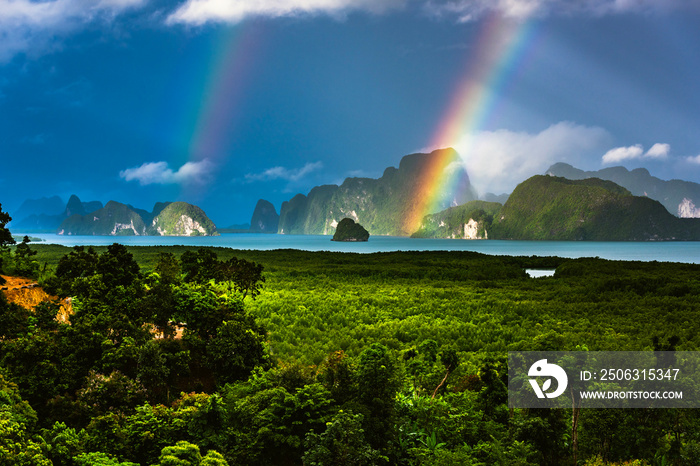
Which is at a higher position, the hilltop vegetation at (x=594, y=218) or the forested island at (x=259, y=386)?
the hilltop vegetation at (x=594, y=218)

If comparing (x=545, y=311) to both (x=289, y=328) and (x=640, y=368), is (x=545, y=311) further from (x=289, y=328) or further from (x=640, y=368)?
(x=640, y=368)

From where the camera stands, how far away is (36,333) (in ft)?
27.2

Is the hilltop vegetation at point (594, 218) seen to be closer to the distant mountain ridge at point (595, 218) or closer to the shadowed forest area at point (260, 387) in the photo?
the distant mountain ridge at point (595, 218)

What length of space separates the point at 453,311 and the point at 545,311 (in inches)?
179

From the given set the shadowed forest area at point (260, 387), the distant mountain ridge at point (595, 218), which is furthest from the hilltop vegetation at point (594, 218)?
the shadowed forest area at point (260, 387)

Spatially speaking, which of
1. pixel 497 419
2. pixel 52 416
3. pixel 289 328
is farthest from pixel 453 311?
pixel 52 416

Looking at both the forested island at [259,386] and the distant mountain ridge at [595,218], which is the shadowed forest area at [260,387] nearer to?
the forested island at [259,386]

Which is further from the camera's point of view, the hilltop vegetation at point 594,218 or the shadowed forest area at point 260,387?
the hilltop vegetation at point 594,218

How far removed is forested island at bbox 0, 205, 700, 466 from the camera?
4.64 m

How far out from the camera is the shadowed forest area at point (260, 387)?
4637 mm

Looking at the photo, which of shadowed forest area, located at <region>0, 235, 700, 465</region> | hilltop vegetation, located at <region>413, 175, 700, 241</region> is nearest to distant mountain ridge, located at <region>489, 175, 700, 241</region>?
hilltop vegetation, located at <region>413, 175, 700, 241</region>

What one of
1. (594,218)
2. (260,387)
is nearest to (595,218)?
(594,218)

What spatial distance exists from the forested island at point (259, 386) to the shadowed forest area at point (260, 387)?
3 centimetres

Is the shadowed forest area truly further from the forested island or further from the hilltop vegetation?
the hilltop vegetation
